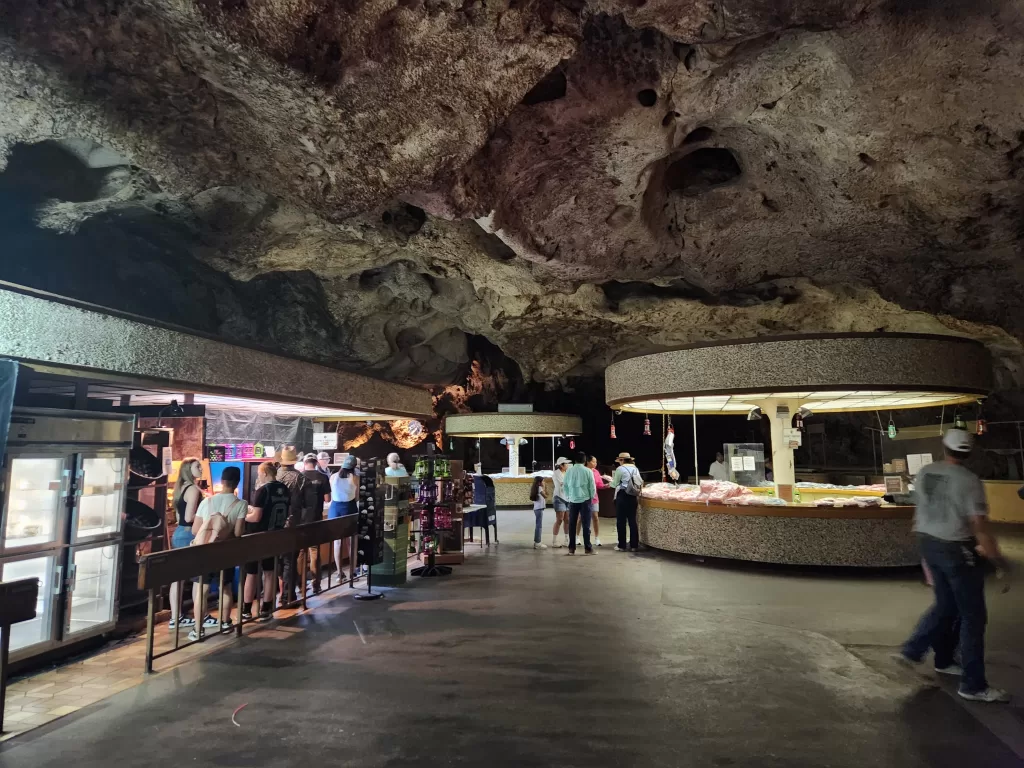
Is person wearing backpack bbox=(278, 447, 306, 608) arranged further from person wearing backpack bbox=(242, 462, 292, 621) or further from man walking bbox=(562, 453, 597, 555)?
man walking bbox=(562, 453, 597, 555)

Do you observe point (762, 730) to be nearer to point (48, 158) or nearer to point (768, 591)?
point (768, 591)

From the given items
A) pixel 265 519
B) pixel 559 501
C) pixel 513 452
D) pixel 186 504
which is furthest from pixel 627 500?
pixel 513 452

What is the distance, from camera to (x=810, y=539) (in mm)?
7473

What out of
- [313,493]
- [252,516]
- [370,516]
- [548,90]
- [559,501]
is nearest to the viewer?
[252,516]

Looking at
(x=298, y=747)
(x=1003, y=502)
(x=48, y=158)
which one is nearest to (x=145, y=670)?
(x=298, y=747)

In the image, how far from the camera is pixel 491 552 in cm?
933

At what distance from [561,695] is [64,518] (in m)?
4.42

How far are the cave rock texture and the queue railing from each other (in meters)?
4.02

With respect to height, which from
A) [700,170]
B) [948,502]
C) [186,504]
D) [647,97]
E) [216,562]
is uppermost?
[700,170]

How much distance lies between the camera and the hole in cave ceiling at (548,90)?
674 centimetres

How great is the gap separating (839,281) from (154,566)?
1089 centimetres

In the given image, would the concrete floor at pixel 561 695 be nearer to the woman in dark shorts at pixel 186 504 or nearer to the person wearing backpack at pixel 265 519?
the person wearing backpack at pixel 265 519

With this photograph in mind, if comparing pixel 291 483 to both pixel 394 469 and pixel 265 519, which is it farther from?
pixel 394 469

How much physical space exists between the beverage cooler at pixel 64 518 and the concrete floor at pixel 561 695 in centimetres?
148
